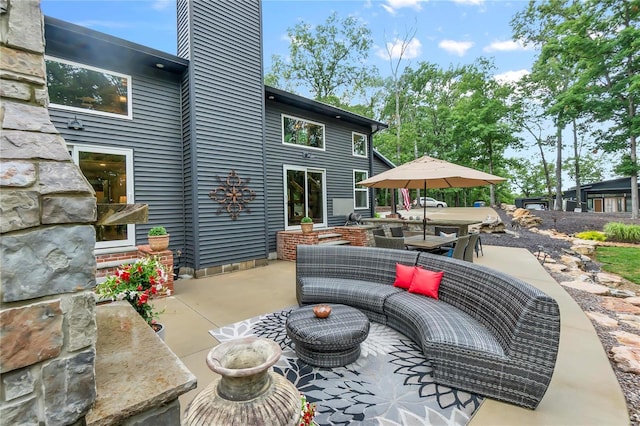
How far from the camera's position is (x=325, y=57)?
61.4 feet

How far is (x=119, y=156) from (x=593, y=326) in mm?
7849

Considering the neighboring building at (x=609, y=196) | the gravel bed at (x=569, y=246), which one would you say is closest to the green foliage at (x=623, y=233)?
the gravel bed at (x=569, y=246)

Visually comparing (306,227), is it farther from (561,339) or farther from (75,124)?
(561,339)

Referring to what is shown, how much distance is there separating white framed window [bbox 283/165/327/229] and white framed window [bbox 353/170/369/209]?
1.61m

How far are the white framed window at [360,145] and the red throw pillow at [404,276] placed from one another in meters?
7.47

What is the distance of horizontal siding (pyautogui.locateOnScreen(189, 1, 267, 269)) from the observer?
20.0 feet

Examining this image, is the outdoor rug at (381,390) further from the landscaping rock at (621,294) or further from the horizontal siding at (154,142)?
the horizontal siding at (154,142)

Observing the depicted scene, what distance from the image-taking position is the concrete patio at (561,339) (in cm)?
204

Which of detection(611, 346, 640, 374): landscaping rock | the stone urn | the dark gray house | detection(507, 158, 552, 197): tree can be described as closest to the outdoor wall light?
the dark gray house

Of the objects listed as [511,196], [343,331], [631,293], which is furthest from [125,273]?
[511,196]

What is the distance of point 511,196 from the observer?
36938 millimetres

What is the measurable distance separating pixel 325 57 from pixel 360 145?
35.7 feet

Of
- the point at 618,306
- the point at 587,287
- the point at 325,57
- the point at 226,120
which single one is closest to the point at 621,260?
the point at 587,287

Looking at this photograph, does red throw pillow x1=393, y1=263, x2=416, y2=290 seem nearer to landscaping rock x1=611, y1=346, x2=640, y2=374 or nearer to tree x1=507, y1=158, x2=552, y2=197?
landscaping rock x1=611, y1=346, x2=640, y2=374
